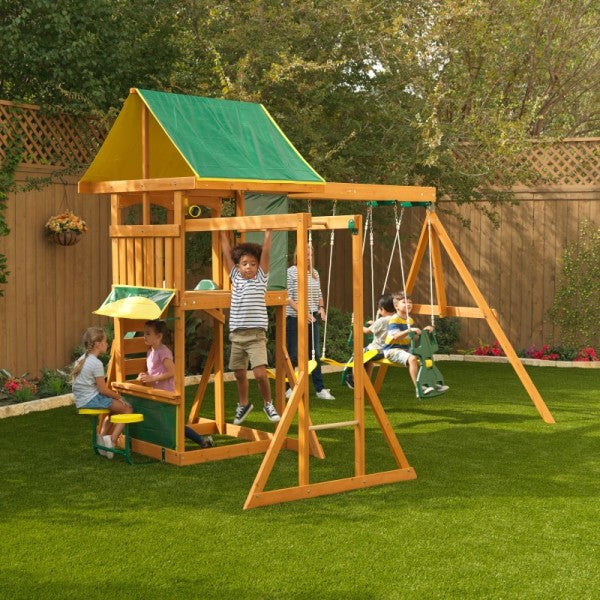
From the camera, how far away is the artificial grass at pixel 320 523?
4.66 m

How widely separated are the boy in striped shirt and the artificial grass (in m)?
0.69

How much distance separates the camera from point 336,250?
566 inches

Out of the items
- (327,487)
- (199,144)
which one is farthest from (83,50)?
(327,487)

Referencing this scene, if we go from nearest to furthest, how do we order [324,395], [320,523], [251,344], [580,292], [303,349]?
[320,523] → [303,349] → [251,344] → [324,395] → [580,292]

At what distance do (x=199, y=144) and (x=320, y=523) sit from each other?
9.57 feet

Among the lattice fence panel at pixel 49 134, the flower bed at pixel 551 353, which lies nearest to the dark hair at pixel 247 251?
the lattice fence panel at pixel 49 134

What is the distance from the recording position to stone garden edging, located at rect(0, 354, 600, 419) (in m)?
8.96

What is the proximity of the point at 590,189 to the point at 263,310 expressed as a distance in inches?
275

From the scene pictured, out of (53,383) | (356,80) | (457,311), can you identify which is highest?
(356,80)

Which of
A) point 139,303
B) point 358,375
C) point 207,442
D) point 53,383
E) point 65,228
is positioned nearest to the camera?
point 358,375

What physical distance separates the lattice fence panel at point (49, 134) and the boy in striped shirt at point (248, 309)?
354 cm

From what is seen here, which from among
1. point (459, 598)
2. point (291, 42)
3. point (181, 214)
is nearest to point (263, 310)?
point (181, 214)

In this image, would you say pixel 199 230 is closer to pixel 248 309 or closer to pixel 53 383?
pixel 248 309

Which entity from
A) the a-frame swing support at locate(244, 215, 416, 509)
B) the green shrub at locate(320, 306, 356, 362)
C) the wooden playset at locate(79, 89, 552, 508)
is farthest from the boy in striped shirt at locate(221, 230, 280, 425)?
the green shrub at locate(320, 306, 356, 362)
